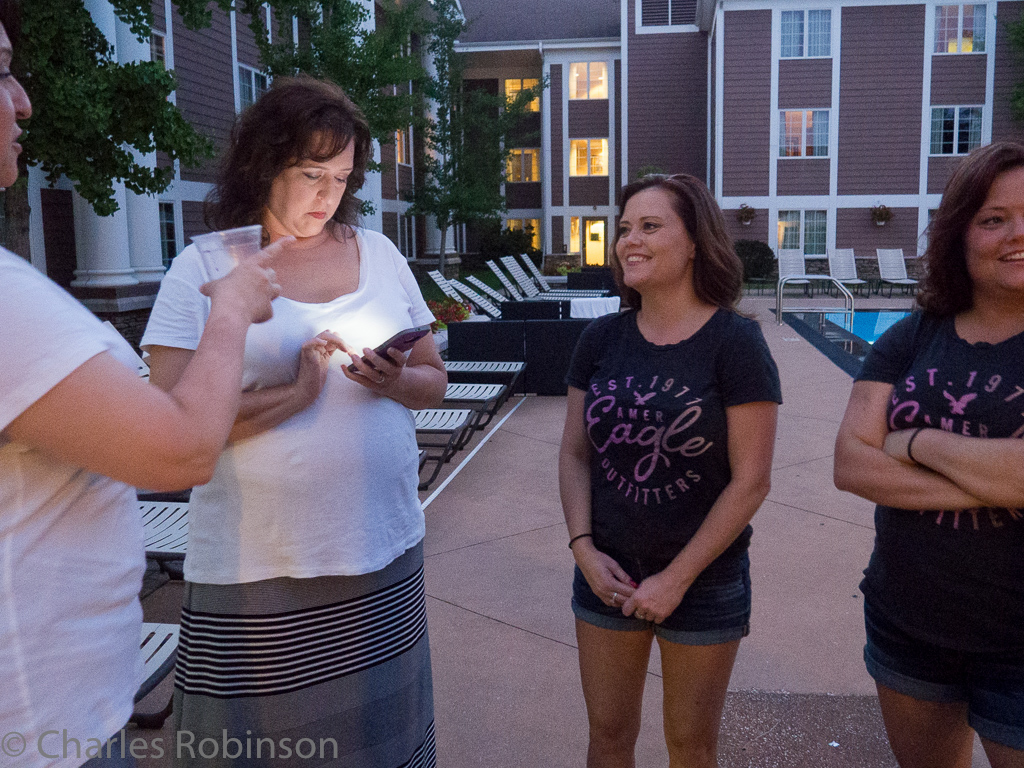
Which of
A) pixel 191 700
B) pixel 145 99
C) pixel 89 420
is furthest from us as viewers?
pixel 145 99

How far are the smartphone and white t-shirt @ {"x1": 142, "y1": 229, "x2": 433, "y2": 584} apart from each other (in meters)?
0.09

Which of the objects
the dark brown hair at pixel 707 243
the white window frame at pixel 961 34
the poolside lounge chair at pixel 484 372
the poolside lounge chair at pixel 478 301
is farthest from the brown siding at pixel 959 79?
the dark brown hair at pixel 707 243

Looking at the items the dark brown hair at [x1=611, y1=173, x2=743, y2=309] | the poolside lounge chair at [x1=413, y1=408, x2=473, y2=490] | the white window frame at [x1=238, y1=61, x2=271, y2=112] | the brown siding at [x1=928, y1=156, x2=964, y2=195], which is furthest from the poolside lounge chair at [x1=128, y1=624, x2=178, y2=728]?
the brown siding at [x1=928, y1=156, x2=964, y2=195]

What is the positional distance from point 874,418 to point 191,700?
1689mm

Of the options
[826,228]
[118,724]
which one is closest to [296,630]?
[118,724]

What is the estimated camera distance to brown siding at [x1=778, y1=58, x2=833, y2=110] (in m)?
25.4

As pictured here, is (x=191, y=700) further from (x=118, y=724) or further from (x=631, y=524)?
(x=631, y=524)

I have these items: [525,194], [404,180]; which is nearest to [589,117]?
[525,194]

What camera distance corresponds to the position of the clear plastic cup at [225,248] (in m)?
1.52

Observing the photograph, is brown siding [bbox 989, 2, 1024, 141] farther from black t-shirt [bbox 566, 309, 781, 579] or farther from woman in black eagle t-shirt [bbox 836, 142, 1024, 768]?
black t-shirt [bbox 566, 309, 781, 579]

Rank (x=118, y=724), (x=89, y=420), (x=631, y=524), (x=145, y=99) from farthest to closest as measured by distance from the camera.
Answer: (x=145, y=99) → (x=631, y=524) → (x=118, y=724) → (x=89, y=420)

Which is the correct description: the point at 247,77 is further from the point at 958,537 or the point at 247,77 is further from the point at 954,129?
the point at 954,129

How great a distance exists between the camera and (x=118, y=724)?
4.28 ft

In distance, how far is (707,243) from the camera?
225cm
